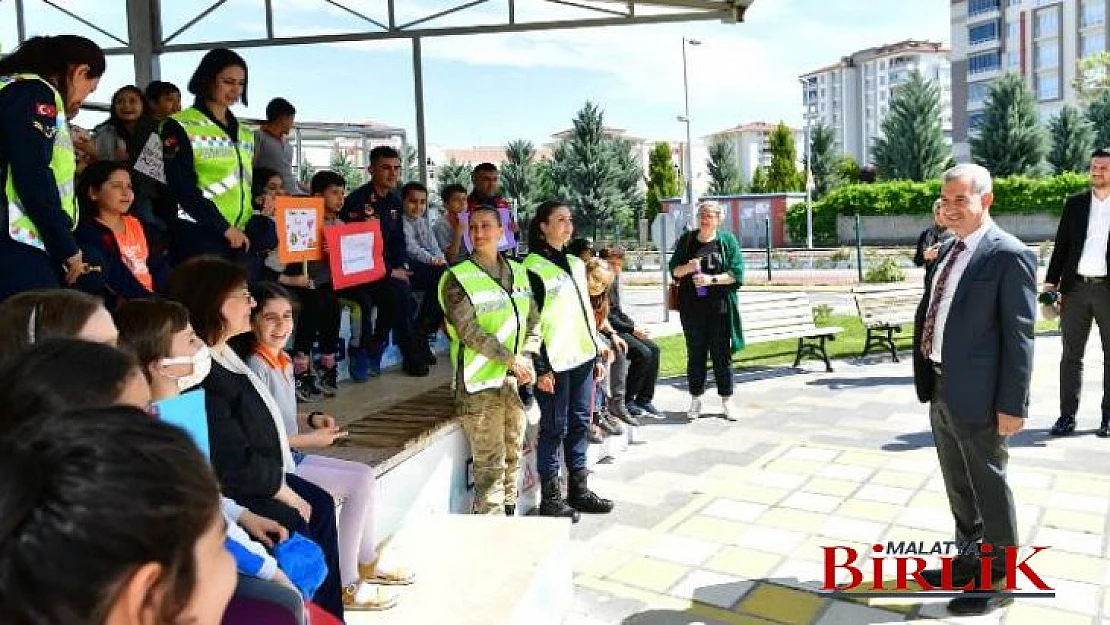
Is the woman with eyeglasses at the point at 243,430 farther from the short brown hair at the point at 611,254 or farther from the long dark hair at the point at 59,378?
the short brown hair at the point at 611,254

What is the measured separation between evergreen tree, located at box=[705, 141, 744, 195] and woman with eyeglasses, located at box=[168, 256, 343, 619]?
2284 inches

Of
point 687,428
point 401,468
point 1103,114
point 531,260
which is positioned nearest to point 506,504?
point 401,468

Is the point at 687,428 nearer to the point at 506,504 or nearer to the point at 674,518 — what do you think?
the point at 674,518

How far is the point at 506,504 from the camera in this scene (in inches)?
187

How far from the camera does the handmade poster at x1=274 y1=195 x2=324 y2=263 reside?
17.6 ft

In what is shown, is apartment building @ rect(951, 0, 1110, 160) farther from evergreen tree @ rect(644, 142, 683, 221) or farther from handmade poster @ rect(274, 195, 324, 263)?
handmade poster @ rect(274, 195, 324, 263)

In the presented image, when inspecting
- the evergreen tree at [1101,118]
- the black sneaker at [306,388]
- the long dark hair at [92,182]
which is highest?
the evergreen tree at [1101,118]

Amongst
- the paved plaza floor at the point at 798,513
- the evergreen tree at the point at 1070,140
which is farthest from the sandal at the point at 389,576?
the evergreen tree at the point at 1070,140

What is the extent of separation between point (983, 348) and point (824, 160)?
5370 cm

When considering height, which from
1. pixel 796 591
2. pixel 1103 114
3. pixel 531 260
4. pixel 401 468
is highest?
pixel 1103 114

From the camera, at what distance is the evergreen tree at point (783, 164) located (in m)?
56.0

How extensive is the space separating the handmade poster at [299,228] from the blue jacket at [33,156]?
206cm

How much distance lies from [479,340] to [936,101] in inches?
1873

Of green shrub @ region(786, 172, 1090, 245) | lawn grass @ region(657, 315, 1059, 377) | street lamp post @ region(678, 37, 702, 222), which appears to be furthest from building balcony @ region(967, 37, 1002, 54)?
lawn grass @ region(657, 315, 1059, 377)
